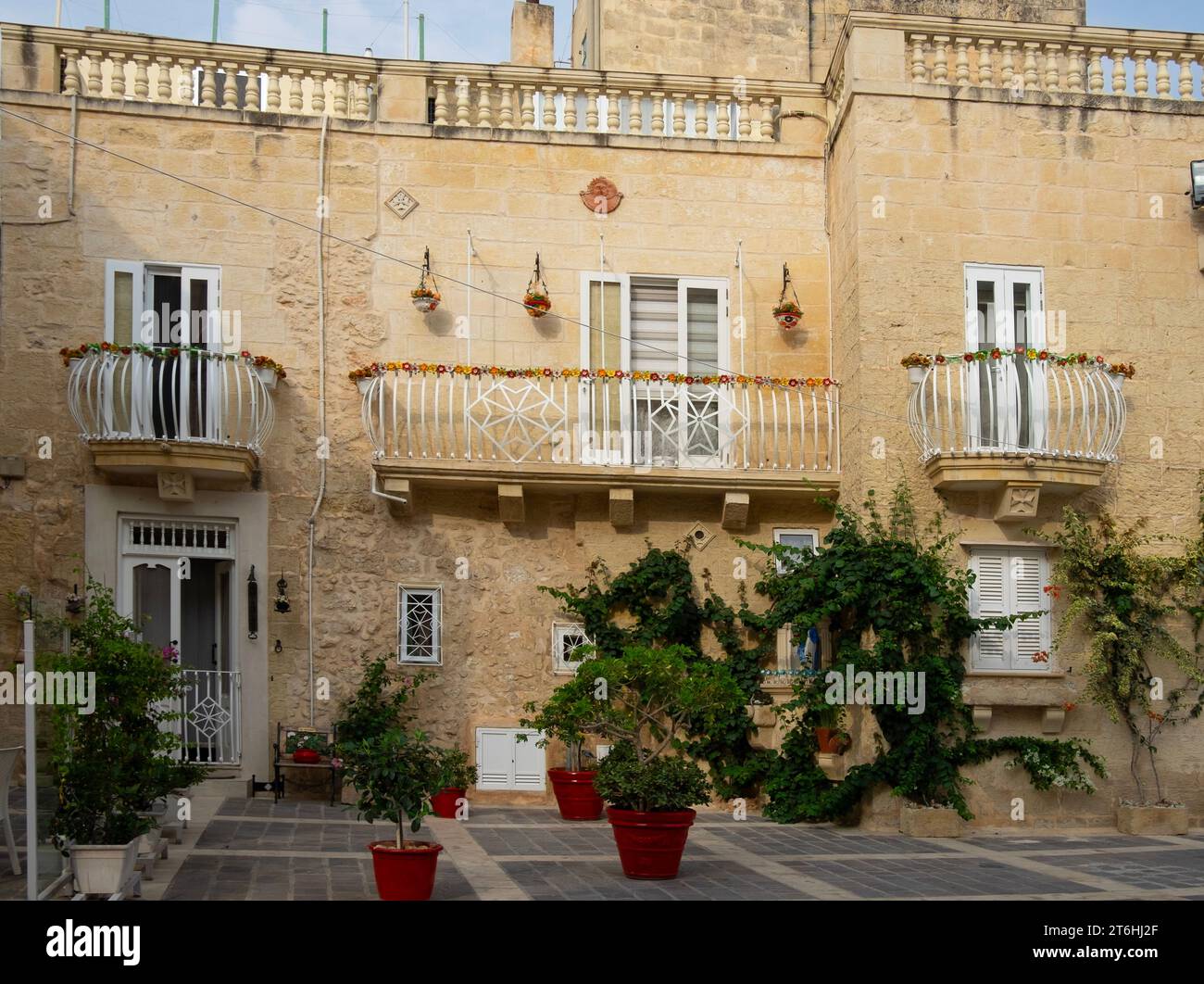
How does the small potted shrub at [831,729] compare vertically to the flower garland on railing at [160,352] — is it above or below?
below

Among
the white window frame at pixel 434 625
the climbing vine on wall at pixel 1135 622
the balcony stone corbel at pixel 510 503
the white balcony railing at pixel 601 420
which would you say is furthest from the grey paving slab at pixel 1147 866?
the white window frame at pixel 434 625

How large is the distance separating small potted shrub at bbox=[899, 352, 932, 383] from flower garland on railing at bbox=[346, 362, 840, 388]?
1151 millimetres

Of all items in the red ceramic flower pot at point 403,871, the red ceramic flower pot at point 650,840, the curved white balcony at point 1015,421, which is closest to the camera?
the red ceramic flower pot at point 403,871

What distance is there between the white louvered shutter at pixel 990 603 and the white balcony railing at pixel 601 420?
6.07 feet

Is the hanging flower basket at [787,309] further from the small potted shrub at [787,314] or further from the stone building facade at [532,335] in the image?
the stone building facade at [532,335]

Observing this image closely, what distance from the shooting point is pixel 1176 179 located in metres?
15.7

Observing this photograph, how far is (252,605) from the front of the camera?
1504cm

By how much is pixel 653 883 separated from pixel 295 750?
515 cm

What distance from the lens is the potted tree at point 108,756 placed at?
9.38 m

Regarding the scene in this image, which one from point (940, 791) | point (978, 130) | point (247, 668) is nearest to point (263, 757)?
point (247, 668)

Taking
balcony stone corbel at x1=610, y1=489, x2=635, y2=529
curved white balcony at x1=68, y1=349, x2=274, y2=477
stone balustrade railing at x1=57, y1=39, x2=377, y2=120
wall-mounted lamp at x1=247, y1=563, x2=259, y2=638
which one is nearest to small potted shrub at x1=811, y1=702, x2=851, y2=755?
balcony stone corbel at x1=610, y1=489, x2=635, y2=529

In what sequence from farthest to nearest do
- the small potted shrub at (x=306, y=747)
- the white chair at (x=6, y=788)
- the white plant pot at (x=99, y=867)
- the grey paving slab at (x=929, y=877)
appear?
the small potted shrub at (x=306, y=747), the grey paving slab at (x=929, y=877), the white chair at (x=6, y=788), the white plant pot at (x=99, y=867)

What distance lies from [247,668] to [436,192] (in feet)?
17.3

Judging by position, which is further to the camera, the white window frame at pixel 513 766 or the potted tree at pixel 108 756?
the white window frame at pixel 513 766
